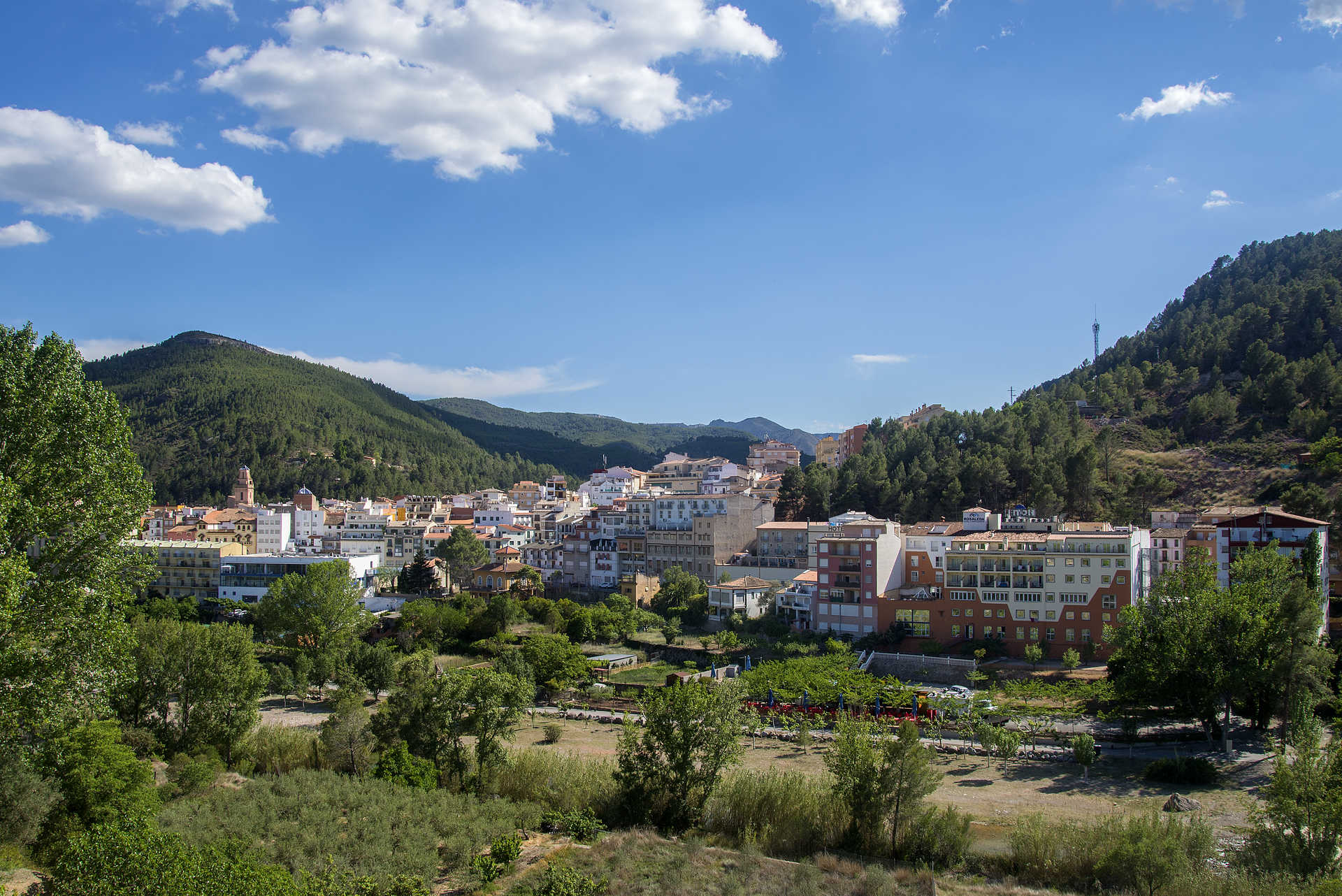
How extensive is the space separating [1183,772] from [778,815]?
14.2m

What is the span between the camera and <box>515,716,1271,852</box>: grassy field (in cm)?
2344

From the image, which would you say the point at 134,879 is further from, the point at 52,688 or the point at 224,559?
the point at 224,559

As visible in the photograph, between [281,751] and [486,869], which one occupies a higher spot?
[486,869]

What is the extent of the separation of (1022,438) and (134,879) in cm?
6572

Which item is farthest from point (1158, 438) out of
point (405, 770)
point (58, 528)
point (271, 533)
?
point (58, 528)

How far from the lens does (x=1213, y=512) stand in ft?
181

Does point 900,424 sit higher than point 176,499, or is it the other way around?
point 900,424

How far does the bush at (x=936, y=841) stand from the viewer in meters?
19.8

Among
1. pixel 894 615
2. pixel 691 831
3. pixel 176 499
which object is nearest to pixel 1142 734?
pixel 894 615

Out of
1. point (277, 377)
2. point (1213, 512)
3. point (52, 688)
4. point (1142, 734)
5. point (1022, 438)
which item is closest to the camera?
point (52, 688)

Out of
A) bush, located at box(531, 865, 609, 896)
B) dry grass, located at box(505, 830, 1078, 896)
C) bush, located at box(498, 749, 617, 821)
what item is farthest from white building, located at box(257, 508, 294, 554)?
bush, located at box(531, 865, 609, 896)

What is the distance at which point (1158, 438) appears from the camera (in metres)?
76.9

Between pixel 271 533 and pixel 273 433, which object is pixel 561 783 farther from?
pixel 273 433

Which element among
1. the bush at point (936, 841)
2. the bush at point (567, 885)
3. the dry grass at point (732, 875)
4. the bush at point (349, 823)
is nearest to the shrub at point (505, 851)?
the dry grass at point (732, 875)
